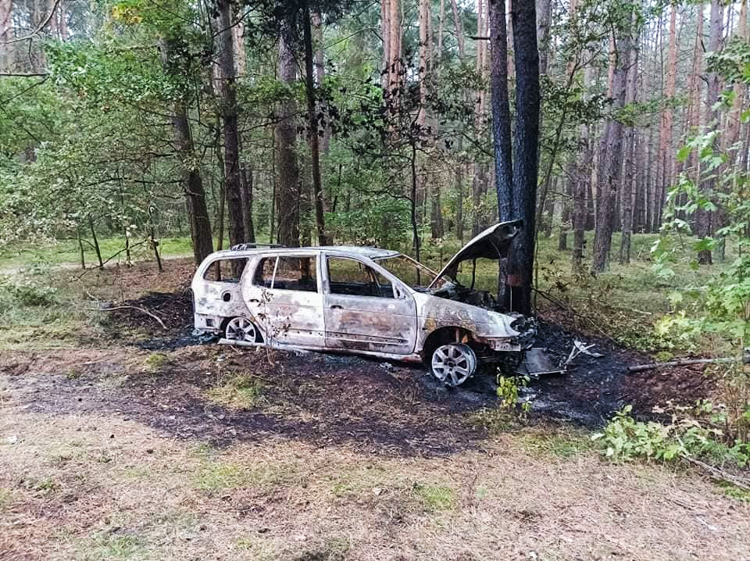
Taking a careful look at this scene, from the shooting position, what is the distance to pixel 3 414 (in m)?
5.01

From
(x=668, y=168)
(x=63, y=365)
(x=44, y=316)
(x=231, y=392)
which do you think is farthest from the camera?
(x=668, y=168)

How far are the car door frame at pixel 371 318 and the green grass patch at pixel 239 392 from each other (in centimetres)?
125

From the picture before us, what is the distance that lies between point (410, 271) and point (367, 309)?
145 centimetres

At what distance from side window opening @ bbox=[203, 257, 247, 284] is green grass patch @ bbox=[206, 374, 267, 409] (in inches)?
77.7

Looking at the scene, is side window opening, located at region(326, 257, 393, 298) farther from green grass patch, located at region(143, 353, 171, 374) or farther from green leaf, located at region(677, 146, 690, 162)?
green leaf, located at region(677, 146, 690, 162)

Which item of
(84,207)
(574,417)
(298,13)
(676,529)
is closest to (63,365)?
(84,207)

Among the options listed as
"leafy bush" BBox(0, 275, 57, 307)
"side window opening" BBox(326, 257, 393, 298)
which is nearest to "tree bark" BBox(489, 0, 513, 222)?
"side window opening" BBox(326, 257, 393, 298)

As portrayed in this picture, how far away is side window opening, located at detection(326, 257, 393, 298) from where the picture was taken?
22.9 ft

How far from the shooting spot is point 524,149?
8.33 m

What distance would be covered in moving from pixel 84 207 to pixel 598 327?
9511 millimetres

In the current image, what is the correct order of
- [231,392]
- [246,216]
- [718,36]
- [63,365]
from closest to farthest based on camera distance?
[231,392] < [63,365] < [246,216] < [718,36]

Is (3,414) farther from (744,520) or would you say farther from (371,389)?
(744,520)

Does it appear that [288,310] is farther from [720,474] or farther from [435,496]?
[720,474]

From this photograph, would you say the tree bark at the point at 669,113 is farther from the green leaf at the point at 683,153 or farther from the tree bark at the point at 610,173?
the green leaf at the point at 683,153
